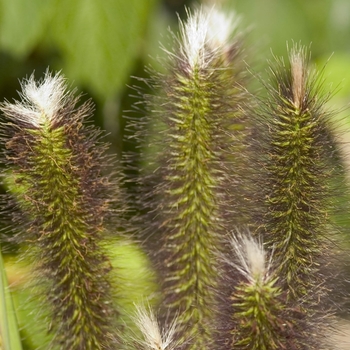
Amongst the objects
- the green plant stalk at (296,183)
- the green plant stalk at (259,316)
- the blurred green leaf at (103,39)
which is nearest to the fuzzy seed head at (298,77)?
the green plant stalk at (296,183)

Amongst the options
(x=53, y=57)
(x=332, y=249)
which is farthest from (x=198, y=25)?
(x=53, y=57)

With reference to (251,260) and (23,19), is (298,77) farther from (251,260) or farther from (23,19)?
(23,19)

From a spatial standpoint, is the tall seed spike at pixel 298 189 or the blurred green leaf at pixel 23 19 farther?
the blurred green leaf at pixel 23 19

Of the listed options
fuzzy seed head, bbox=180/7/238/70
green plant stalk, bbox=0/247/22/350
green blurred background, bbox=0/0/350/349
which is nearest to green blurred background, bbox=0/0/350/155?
green blurred background, bbox=0/0/350/349

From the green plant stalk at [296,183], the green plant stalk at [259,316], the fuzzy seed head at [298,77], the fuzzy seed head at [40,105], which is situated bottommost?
the green plant stalk at [259,316]

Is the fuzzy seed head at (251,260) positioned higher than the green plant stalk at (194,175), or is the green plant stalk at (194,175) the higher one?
the green plant stalk at (194,175)

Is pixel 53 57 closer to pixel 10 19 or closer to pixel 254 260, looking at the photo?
pixel 10 19

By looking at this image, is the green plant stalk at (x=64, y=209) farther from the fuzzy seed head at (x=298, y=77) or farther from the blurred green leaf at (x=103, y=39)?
the blurred green leaf at (x=103, y=39)
